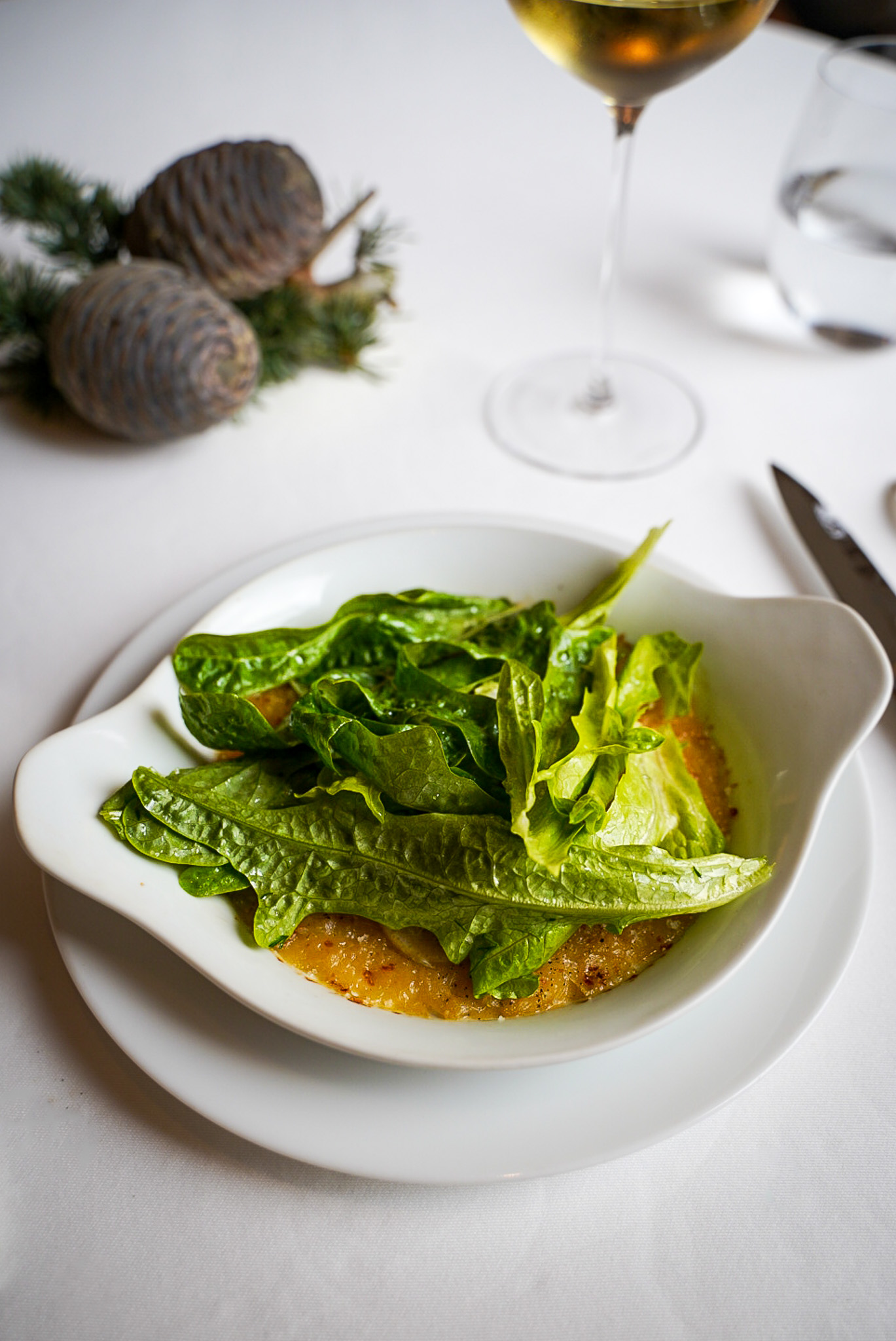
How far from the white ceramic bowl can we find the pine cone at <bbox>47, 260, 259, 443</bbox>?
403 millimetres

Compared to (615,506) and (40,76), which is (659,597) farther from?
(40,76)

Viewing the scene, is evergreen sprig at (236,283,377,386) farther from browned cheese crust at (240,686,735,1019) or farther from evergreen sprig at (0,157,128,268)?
browned cheese crust at (240,686,735,1019)

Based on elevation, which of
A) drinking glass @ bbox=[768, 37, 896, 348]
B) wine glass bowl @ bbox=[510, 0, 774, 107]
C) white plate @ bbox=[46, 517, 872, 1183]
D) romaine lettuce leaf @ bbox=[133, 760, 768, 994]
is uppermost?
wine glass bowl @ bbox=[510, 0, 774, 107]

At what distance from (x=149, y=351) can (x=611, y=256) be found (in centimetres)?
63

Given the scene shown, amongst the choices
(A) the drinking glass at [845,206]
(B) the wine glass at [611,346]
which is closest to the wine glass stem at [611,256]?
(B) the wine glass at [611,346]

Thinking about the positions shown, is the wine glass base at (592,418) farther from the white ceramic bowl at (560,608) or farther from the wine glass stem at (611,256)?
the white ceramic bowl at (560,608)

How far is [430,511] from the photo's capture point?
1269 mm

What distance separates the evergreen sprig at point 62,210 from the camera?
1495 millimetres

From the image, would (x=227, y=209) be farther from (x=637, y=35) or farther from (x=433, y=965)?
(x=433, y=965)

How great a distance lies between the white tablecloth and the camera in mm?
727

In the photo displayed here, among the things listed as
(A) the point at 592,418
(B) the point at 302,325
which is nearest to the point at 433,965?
(A) the point at 592,418

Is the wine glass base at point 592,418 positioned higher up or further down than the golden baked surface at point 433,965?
higher up

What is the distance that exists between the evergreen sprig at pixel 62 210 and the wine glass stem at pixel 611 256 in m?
0.72

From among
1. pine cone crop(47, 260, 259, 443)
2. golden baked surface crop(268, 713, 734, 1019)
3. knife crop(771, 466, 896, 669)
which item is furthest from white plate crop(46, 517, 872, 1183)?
pine cone crop(47, 260, 259, 443)
